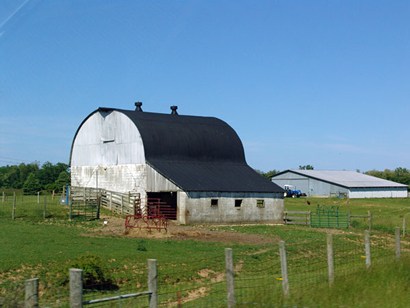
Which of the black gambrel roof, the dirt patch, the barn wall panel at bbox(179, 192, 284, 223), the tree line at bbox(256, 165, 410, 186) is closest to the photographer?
the dirt patch

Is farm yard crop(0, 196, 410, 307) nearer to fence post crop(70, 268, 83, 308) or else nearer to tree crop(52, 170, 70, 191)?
fence post crop(70, 268, 83, 308)

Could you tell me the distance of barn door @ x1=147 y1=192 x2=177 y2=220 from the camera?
4353 cm

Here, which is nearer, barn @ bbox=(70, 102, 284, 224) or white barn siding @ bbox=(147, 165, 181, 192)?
white barn siding @ bbox=(147, 165, 181, 192)

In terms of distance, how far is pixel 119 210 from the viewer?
45.2 metres

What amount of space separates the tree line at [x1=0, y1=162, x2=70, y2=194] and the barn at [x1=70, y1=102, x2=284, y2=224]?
27.9 metres

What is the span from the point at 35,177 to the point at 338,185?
5182 cm

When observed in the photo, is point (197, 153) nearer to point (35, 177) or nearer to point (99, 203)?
point (99, 203)

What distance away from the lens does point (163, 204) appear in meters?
45.8

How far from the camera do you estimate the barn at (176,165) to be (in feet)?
142

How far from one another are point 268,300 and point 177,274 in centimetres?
1069

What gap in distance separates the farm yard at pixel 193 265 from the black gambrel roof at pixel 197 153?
5.31 meters

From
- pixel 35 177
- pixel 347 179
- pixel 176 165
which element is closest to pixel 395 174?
pixel 347 179

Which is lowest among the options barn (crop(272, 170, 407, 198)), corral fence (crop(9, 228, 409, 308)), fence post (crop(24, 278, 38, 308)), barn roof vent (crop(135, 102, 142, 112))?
corral fence (crop(9, 228, 409, 308))

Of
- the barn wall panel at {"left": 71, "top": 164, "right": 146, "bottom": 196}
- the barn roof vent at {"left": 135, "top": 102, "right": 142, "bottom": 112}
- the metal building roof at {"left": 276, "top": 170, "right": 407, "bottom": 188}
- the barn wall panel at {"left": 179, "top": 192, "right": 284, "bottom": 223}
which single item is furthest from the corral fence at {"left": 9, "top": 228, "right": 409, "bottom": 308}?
the metal building roof at {"left": 276, "top": 170, "right": 407, "bottom": 188}
